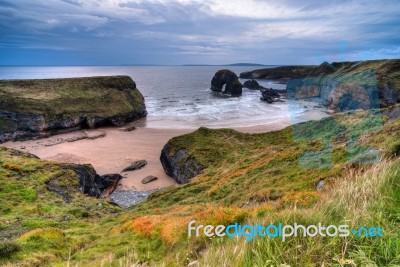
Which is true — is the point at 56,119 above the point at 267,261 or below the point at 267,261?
below

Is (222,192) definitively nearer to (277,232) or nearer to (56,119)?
(277,232)

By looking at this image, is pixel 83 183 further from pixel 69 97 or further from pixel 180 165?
pixel 69 97

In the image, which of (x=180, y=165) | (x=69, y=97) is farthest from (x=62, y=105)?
(x=180, y=165)

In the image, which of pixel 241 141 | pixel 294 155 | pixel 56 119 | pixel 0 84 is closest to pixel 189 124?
pixel 56 119

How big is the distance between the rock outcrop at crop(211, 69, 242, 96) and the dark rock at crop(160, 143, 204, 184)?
90.1 m

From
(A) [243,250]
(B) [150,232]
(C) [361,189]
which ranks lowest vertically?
(B) [150,232]

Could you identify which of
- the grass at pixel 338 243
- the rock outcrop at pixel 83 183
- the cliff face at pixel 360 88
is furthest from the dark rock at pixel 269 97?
the grass at pixel 338 243

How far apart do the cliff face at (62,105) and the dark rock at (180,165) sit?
33.3 m

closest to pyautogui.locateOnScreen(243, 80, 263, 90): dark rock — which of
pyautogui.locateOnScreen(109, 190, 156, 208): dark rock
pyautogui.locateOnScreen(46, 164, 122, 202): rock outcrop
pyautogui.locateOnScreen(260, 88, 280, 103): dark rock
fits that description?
pyautogui.locateOnScreen(260, 88, 280, 103): dark rock

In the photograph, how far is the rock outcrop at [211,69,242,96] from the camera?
120875 mm

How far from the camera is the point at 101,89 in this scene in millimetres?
78375

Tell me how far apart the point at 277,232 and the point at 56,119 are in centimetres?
6156

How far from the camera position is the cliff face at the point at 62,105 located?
181ft

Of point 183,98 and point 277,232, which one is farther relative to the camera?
point 183,98
